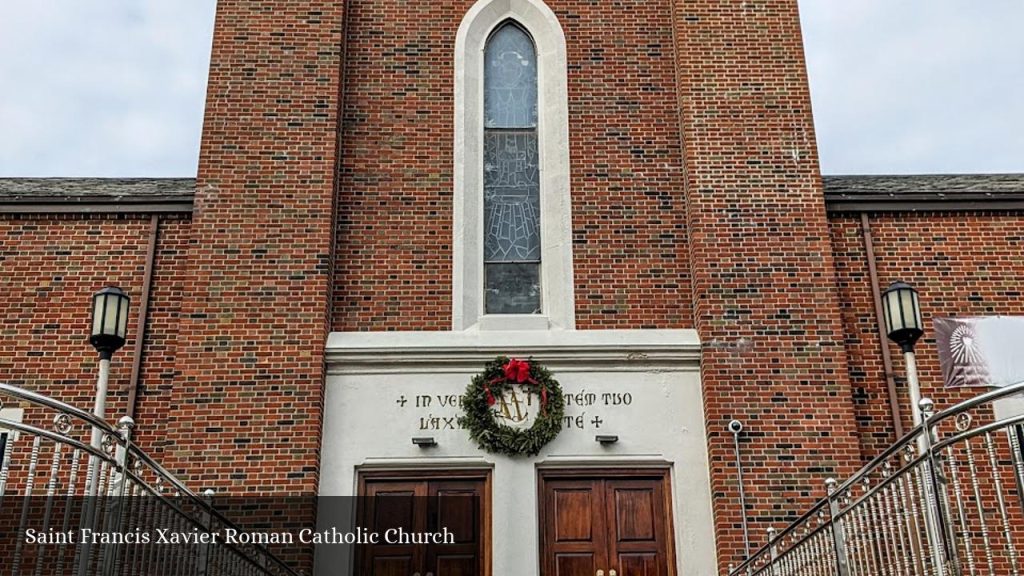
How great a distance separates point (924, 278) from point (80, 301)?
930cm

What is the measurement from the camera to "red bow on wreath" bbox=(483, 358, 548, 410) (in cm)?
1191

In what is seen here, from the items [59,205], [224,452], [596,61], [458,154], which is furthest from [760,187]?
[59,205]

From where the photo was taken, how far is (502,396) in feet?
39.2

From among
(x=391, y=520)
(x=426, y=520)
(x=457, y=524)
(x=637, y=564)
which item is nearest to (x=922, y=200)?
(x=637, y=564)

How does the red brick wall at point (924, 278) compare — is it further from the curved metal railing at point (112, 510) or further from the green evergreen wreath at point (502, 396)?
the curved metal railing at point (112, 510)

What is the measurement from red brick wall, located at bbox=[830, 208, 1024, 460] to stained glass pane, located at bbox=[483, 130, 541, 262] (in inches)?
135

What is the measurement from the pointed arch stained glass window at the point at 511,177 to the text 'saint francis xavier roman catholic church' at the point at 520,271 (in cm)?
3

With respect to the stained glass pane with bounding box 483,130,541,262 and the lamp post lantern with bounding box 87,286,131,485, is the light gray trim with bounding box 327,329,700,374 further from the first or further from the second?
the lamp post lantern with bounding box 87,286,131,485

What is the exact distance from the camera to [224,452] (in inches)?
452

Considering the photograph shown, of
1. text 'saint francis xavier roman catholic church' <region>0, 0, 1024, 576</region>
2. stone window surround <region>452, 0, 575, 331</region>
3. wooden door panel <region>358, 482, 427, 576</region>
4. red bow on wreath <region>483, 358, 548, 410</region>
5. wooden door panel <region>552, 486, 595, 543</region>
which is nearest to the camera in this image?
wooden door panel <region>358, 482, 427, 576</region>

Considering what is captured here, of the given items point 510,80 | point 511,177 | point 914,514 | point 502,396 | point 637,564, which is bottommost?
point 914,514

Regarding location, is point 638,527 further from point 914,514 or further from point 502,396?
point 914,514

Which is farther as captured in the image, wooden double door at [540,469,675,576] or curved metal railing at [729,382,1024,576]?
wooden double door at [540,469,675,576]

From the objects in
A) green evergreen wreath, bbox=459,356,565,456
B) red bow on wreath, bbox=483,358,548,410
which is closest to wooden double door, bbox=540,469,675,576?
green evergreen wreath, bbox=459,356,565,456
